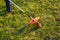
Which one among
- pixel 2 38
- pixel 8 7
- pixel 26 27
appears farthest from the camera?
pixel 8 7

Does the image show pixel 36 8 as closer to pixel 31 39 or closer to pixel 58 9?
pixel 58 9

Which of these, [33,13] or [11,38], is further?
[33,13]

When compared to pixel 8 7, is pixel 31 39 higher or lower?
lower

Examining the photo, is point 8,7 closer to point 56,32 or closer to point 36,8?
point 36,8

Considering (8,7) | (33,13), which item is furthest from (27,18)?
(8,7)

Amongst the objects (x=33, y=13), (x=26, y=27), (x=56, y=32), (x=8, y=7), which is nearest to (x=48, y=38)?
(x=56, y=32)

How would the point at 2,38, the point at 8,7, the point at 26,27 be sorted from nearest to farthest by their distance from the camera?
the point at 2,38
the point at 26,27
the point at 8,7
